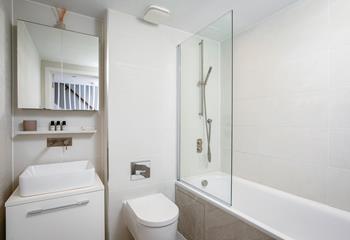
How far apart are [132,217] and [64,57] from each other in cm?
157

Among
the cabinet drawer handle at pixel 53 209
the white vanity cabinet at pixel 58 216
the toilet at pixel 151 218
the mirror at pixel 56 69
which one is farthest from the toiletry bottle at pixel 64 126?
the toilet at pixel 151 218

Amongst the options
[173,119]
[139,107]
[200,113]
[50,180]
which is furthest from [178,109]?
[50,180]

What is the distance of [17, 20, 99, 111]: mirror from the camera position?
1.57 metres

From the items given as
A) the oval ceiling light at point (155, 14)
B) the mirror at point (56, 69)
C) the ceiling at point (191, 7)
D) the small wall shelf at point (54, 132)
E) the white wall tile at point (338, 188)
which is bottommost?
the white wall tile at point (338, 188)

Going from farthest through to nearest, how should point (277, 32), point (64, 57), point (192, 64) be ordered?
point (192, 64) < point (277, 32) < point (64, 57)

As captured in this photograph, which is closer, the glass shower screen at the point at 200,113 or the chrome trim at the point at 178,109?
the glass shower screen at the point at 200,113

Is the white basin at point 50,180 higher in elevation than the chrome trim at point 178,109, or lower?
lower

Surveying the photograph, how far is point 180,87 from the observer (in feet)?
7.12

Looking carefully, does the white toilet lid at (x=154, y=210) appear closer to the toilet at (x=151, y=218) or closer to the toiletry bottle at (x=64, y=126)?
the toilet at (x=151, y=218)

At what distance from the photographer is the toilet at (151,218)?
1.43m

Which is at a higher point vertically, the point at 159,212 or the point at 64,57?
the point at 64,57

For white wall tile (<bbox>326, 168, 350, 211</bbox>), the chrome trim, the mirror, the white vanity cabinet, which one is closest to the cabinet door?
the white vanity cabinet

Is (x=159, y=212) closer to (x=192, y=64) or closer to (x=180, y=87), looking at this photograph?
(x=180, y=87)

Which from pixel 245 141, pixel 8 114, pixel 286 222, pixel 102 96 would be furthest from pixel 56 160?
pixel 286 222
